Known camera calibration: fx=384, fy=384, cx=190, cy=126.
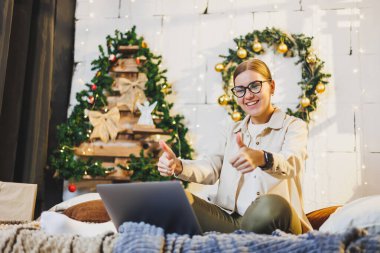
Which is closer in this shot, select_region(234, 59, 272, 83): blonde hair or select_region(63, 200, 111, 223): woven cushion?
select_region(234, 59, 272, 83): blonde hair

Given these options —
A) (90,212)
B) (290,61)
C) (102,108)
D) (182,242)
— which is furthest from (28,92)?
(182,242)

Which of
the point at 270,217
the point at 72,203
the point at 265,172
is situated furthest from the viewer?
the point at 72,203

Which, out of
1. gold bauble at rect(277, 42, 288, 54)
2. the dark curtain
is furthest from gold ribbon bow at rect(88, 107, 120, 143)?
gold bauble at rect(277, 42, 288, 54)

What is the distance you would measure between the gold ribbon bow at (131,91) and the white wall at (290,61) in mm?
252

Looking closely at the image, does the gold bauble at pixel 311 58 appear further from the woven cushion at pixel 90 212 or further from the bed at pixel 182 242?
the bed at pixel 182 242

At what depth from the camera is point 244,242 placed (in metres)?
0.78

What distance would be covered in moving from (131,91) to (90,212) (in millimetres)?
1303

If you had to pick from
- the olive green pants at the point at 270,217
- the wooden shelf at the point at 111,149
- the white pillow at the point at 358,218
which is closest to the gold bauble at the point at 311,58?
the wooden shelf at the point at 111,149

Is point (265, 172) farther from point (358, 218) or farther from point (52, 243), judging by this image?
point (52, 243)

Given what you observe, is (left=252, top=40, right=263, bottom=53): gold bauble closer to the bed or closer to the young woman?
the young woman

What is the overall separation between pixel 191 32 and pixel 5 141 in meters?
1.67

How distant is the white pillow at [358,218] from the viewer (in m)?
1.09

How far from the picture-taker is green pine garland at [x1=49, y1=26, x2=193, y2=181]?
9.20 ft

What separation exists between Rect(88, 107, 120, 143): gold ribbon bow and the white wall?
45 cm
